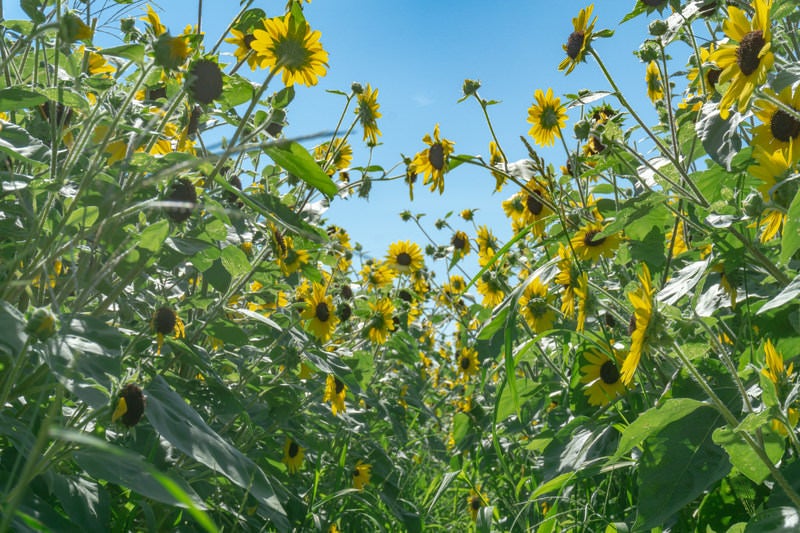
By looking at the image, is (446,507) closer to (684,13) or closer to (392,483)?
(392,483)

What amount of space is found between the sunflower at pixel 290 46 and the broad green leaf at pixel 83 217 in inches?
20.1

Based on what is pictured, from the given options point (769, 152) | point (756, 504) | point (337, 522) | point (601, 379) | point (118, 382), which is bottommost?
point (756, 504)

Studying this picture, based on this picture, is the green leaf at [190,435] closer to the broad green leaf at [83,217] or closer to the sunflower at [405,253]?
the broad green leaf at [83,217]

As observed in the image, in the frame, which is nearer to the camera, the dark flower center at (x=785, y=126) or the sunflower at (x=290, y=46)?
the dark flower center at (x=785, y=126)

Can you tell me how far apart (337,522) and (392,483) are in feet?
1.91

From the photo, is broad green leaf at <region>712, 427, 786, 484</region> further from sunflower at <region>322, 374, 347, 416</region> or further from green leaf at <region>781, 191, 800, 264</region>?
sunflower at <region>322, 374, 347, 416</region>

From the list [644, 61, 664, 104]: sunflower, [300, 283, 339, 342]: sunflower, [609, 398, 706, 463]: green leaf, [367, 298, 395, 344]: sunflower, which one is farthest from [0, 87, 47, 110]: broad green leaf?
[644, 61, 664, 104]: sunflower

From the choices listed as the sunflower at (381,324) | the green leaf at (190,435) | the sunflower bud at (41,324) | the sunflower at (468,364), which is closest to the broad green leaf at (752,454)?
the green leaf at (190,435)

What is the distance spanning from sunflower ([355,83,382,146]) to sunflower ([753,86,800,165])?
1.35 m

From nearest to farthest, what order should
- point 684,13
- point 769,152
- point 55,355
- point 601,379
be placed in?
point 55,355
point 769,152
point 684,13
point 601,379

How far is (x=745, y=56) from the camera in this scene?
53.4 inches

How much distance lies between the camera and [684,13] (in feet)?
5.50

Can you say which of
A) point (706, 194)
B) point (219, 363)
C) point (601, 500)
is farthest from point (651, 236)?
point (219, 363)

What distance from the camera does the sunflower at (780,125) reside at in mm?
1434
